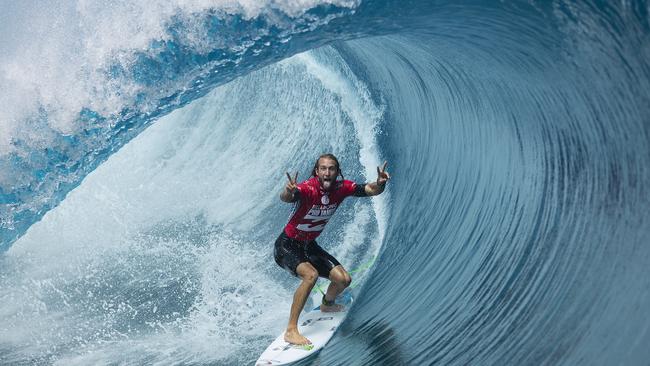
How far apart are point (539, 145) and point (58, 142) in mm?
4138

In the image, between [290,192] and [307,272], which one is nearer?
[290,192]

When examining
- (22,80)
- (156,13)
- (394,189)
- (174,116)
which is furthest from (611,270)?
(174,116)

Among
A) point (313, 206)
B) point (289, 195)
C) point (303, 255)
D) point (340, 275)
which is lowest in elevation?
point (340, 275)

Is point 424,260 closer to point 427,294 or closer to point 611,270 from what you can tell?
point 427,294

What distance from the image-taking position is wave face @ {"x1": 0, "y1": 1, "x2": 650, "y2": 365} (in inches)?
192

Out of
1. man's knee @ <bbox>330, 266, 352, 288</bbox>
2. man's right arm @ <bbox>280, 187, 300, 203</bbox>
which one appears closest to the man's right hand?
man's right arm @ <bbox>280, 187, 300, 203</bbox>

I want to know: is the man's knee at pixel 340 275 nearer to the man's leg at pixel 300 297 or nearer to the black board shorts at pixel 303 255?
the black board shorts at pixel 303 255

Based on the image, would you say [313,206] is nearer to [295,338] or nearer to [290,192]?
[290,192]

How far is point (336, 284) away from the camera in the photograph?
5648 mm

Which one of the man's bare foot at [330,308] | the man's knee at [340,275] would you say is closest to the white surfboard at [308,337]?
the man's bare foot at [330,308]

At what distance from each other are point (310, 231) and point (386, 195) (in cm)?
275

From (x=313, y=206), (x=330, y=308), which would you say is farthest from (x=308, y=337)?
(x=313, y=206)

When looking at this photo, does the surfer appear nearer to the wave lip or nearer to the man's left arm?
the man's left arm

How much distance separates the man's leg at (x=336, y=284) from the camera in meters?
5.48
